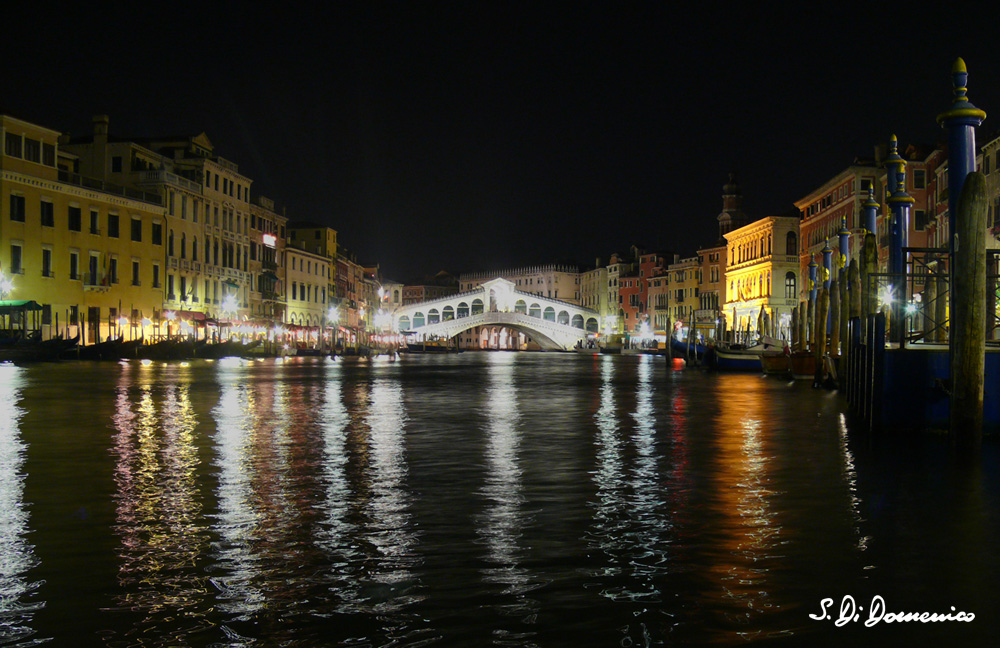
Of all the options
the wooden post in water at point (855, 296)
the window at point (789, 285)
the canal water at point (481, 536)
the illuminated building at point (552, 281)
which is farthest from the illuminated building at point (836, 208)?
the illuminated building at point (552, 281)

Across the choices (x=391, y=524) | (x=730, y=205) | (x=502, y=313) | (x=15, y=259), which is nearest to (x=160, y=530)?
(x=391, y=524)

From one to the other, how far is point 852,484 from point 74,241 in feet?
129

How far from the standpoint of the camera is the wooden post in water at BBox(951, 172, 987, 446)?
1130 cm

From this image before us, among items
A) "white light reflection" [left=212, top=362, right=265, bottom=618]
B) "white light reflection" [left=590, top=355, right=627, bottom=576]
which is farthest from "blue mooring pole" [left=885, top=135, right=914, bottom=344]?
"white light reflection" [left=212, top=362, right=265, bottom=618]

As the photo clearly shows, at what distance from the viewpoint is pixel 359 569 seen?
595 cm

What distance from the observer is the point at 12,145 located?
124 feet

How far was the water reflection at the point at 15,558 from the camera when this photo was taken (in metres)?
4.79

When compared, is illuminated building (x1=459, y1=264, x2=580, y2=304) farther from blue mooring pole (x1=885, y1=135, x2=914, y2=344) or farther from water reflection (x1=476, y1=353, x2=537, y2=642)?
water reflection (x1=476, y1=353, x2=537, y2=642)

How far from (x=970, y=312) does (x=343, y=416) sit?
997 centimetres

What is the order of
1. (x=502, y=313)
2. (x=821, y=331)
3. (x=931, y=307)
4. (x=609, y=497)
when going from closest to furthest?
(x=609, y=497) < (x=931, y=307) < (x=821, y=331) < (x=502, y=313)

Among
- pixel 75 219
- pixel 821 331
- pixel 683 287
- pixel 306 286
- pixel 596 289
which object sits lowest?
pixel 821 331

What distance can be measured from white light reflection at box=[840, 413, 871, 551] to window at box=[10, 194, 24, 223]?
110 ft

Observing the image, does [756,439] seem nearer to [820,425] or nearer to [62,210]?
[820,425]

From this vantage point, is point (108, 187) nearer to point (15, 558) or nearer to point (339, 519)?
point (339, 519)
